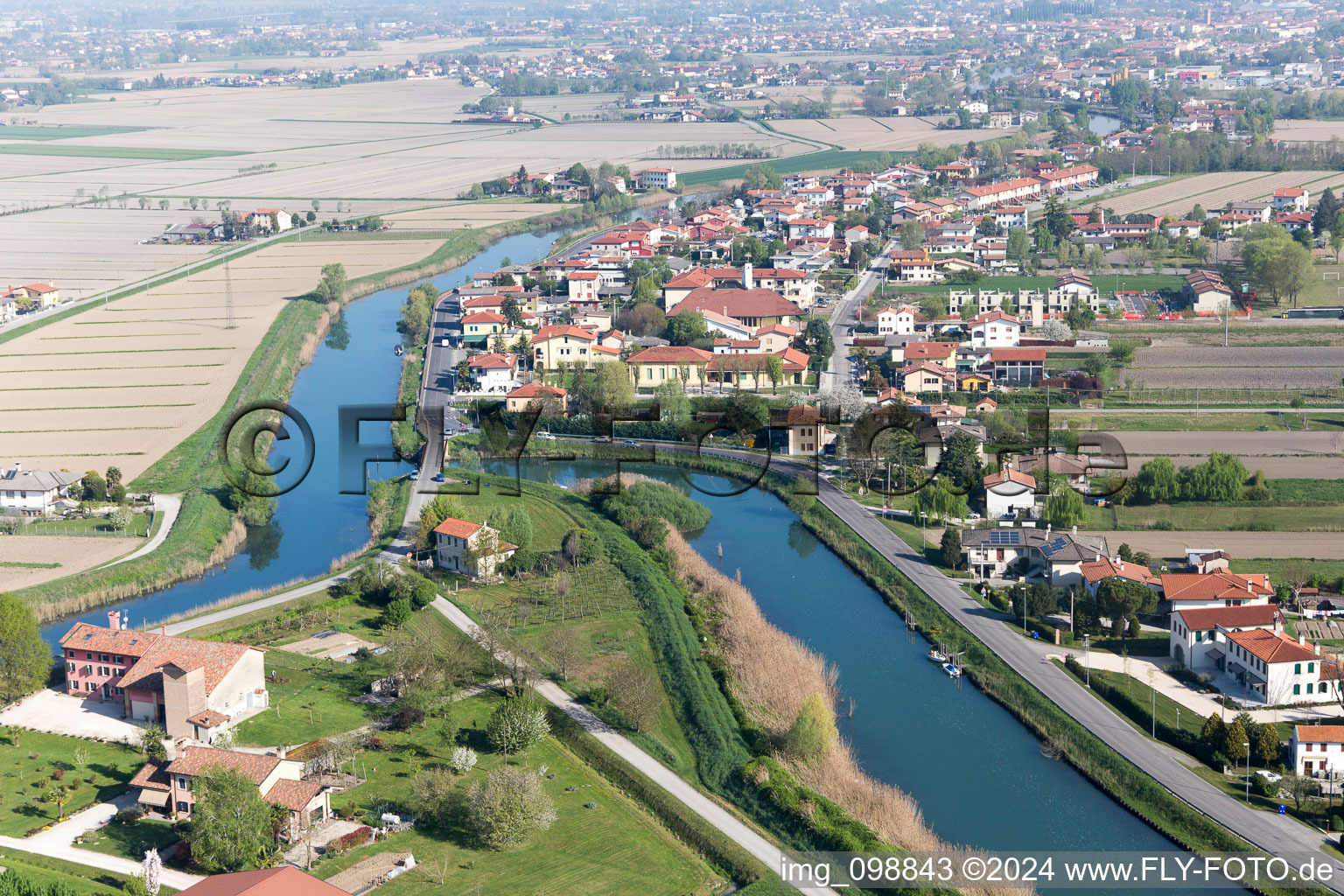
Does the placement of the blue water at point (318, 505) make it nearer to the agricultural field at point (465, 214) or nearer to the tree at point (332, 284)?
the tree at point (332, 284)

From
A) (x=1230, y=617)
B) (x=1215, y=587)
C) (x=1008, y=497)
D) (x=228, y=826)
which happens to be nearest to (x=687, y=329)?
(x=1008, y=497)

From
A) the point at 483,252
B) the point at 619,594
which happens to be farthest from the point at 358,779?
the point at 483,252

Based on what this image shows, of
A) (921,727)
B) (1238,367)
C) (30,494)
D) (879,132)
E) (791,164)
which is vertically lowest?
(921,727)

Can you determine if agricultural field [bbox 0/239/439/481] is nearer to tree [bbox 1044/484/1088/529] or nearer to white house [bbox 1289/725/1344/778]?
tree [bbox 1044/484/1088/529]

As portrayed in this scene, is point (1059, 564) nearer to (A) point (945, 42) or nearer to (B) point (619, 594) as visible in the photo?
(B) point (619, 594)

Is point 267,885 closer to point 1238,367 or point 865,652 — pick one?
point 865,652

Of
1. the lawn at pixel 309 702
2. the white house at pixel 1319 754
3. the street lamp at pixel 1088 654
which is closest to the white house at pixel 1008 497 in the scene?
the street lamp at pixel 1088 654

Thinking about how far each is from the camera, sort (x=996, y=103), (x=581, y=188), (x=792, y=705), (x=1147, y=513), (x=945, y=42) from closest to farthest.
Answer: (x=792, y=705), (x=1147, y=513), (x=581, y=188), (x=996, y=103), (x=945, y=42)
